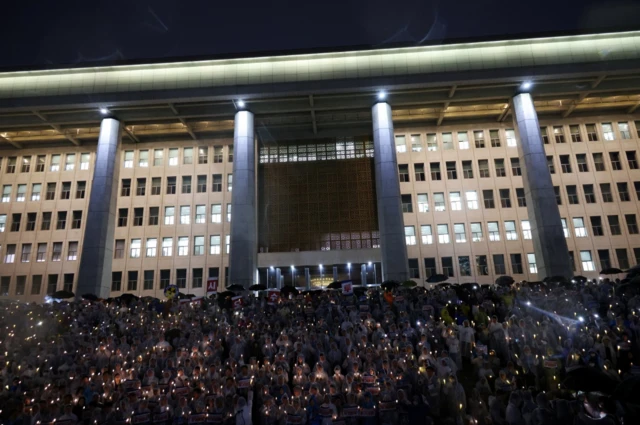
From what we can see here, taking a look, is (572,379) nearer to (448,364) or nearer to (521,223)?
(448,364)

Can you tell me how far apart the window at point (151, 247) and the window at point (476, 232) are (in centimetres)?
2985

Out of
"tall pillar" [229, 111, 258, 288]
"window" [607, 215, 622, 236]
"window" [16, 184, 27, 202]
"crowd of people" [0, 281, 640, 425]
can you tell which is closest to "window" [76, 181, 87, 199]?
"window" [16, 184, 27, 202]

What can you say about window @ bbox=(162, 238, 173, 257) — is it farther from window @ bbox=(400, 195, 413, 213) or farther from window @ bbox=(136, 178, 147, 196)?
window @ bbox=(400, 195, 413, 213)

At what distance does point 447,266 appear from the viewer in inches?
1601

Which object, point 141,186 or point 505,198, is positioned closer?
point 505,198

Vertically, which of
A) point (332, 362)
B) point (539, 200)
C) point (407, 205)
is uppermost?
point (407, 205)

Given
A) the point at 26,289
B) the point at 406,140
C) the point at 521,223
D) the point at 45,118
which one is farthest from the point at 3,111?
the point at 521,223

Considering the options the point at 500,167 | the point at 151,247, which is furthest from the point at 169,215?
the point at 500,167

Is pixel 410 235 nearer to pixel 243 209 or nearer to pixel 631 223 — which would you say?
pixel 243 209

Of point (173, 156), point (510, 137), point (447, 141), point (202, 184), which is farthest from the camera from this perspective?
point (173, 156)

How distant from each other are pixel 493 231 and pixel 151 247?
106 feet

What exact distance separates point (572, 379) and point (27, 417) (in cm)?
1138

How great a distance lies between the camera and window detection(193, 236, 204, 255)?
139ft

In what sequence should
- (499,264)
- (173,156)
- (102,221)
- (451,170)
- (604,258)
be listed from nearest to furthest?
(102,221) → (604,258) → (499,264) → (451,170) → (173,156)
